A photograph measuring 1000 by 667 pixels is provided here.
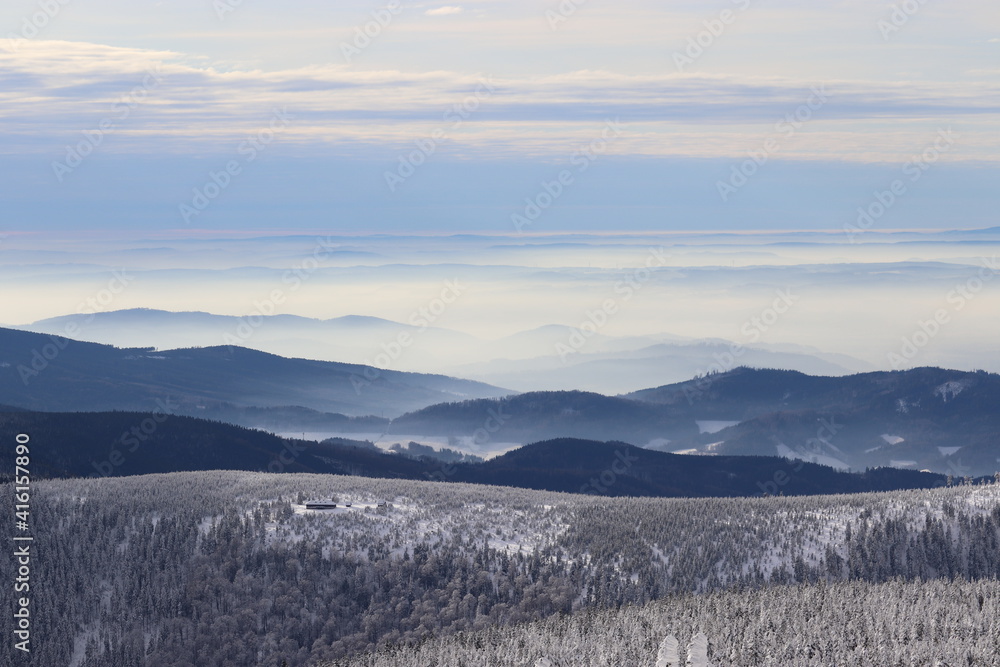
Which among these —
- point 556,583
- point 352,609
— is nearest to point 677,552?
point 556,583

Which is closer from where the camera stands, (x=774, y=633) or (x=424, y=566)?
(x=774, y=633)

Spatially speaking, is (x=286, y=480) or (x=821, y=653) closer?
(x=821, y=653)

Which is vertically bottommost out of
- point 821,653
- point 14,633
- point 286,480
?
point 14,633

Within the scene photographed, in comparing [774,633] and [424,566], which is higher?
[424,566]

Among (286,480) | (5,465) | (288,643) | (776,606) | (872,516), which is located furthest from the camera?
(5,465)

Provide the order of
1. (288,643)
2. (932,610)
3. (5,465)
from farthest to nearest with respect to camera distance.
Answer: (5,465) → (288,643) → (932,610)

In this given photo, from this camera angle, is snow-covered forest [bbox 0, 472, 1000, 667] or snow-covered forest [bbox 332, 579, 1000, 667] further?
snow-covered forest [bbox 0, 472, 1000, 667]

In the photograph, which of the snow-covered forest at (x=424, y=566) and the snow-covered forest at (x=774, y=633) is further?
the snow-covered forest at (x=424, y=566)

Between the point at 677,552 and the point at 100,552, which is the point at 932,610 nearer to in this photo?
the point at 677,552
